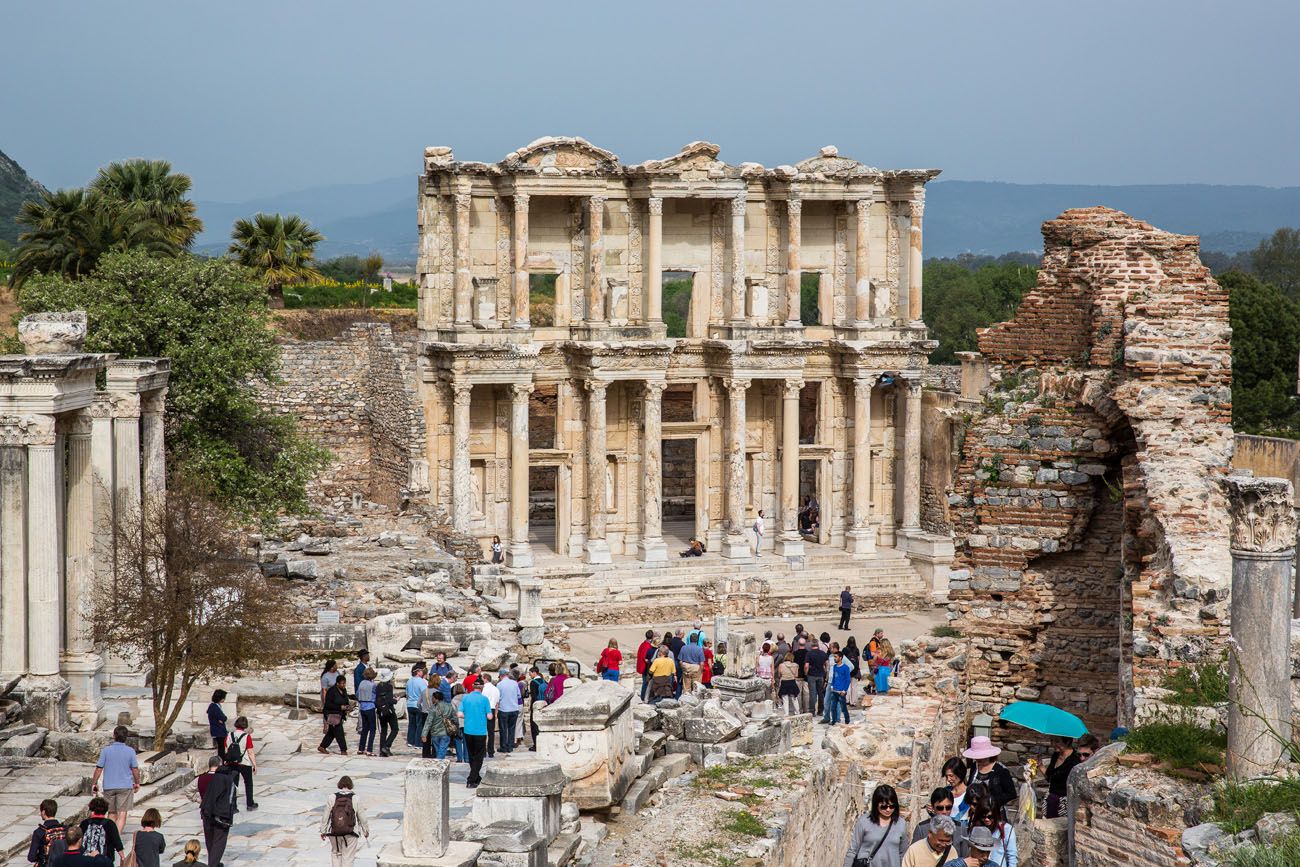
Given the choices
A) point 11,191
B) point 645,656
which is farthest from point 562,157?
point 11,191

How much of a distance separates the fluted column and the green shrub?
13578 mm

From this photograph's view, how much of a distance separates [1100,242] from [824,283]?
2528 cm

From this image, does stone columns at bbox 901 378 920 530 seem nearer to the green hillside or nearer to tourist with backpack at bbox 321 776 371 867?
tourist with backpack at bbox 321 776 371 867

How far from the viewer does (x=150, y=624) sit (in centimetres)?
2022

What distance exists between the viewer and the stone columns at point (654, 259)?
42.1 meters

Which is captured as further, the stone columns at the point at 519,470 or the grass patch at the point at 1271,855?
the stone columns at the point at 519,470

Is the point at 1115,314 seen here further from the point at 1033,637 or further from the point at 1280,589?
the point at 1280,589

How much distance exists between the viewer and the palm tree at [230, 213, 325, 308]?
160 feet

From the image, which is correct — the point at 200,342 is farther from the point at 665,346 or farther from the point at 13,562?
the point at 13,562

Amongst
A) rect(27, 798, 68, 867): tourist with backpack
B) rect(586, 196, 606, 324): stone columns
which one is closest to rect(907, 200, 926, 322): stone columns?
rect(586, 196, 606, 324): stone columns

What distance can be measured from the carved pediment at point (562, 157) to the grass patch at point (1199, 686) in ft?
91.5

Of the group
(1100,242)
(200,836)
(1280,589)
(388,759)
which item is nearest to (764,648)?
(388,759)

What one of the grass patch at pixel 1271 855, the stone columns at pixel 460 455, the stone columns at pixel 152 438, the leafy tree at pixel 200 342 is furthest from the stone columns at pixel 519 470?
the grass patch at pixel 1271 855

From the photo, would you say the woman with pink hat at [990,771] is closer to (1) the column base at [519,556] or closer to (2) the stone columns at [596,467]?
(1) the column base at [519,556]
